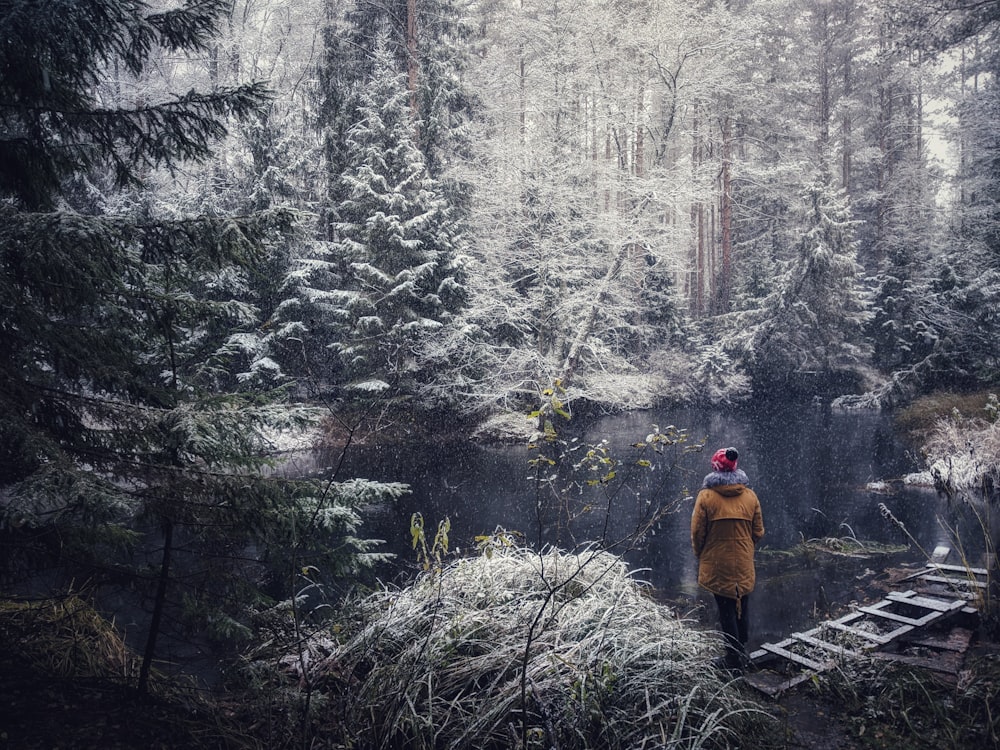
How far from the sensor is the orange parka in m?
4.62

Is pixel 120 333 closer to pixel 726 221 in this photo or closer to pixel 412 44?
pixel 412 44

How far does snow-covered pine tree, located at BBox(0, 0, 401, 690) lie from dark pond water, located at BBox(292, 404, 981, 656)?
5.93ft

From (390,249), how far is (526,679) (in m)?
15.0

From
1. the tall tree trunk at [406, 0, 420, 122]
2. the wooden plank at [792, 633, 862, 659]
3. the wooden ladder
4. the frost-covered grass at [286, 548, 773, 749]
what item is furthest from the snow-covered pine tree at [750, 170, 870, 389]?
the frost-covered grass at [286, 548, 773, 749]

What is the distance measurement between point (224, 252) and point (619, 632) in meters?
3.08

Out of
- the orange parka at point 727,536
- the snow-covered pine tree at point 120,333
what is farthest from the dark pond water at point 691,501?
→ the snow-covered pine tree at point 120,333

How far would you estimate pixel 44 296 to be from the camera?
3088 mm

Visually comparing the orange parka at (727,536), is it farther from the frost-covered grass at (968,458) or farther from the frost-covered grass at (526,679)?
the frost-covered grass at (968,458)

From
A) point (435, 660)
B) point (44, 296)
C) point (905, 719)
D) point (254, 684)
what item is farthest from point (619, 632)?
point (44, 296)

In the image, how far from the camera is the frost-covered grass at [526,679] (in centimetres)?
272

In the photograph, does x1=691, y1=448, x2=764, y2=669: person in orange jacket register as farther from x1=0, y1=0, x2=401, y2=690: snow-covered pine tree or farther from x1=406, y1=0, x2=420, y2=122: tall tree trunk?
x1=406, y1=0, x2=420, y2=122: tall tree trunk

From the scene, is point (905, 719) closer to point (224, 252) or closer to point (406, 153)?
point (224, 252)

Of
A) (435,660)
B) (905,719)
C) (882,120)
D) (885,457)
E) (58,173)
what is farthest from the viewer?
(882,120)

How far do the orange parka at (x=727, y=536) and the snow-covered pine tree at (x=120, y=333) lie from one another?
2.77m
